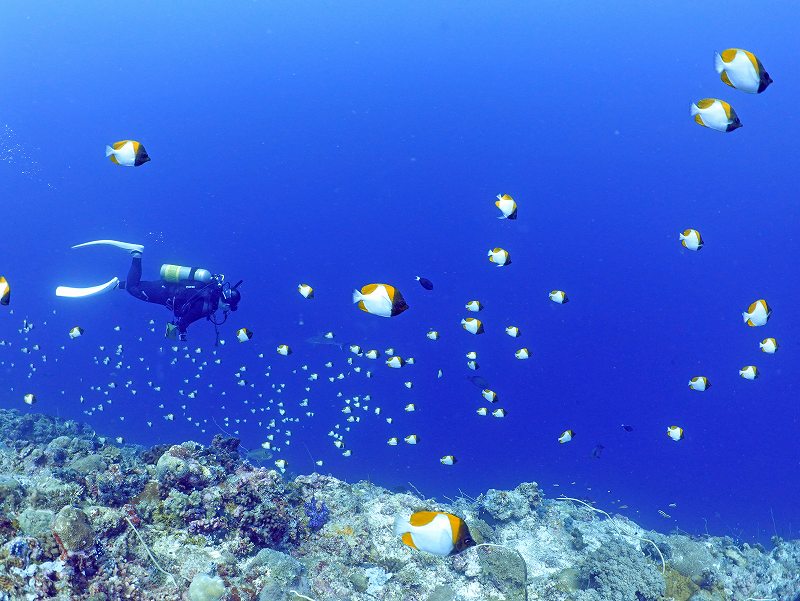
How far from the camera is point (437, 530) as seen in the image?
A: 12.0ft

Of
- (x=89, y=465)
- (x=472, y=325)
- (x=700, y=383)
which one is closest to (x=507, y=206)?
(x=472, y=325)

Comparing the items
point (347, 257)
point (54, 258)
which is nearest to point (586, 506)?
point (347, 257)

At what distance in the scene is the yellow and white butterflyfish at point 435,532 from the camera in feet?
11.9

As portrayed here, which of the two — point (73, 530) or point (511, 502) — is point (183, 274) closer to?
point (73, 530)

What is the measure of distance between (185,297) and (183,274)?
57 centimetres

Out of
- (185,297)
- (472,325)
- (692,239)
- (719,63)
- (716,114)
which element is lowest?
(719,63)

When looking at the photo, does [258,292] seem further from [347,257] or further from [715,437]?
[715,437]

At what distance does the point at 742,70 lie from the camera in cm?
514

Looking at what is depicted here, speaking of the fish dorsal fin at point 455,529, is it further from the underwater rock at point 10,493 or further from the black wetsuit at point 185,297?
the black wetsuit at point 185,297

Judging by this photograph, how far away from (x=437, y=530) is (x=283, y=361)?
64763mm

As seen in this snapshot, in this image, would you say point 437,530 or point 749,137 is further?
point 749,137

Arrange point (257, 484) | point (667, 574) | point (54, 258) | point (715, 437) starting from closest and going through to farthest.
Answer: point (257, 484)
point (667, 574)
point (715, 437)
point (54, 258)

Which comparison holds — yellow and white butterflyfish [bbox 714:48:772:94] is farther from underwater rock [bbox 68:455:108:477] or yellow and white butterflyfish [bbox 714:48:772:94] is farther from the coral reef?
underwater rock [bbox 68:455:108:477]

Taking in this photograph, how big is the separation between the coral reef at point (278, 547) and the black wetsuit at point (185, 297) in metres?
3.65
